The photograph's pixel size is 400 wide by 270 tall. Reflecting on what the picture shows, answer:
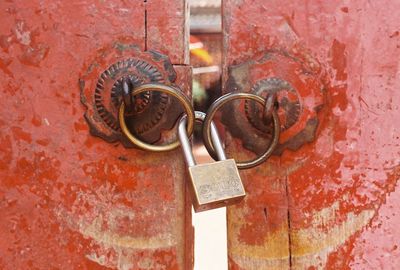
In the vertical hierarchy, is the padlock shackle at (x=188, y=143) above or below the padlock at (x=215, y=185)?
above

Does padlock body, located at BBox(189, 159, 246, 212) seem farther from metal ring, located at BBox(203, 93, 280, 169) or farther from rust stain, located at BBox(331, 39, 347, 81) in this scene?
rust stain, located at BBox(331, 39, 347, 81)

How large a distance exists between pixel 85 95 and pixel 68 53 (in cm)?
6

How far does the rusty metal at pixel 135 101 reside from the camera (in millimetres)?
606

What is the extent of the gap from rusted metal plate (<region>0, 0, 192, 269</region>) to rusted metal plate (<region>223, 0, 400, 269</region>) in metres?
0.10

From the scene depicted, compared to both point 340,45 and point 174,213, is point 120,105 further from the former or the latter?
point 340,45

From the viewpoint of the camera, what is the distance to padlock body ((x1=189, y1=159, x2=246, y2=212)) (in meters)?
0.51

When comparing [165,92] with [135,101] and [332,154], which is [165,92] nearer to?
[135,101]

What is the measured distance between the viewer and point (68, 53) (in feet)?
2.13

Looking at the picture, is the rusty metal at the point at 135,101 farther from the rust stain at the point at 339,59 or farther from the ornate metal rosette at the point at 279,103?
the rust stain at the point at 339,59

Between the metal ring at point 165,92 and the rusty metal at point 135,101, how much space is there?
0.07 feet

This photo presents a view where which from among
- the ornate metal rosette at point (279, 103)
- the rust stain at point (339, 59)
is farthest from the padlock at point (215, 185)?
the rust stain at point (339, 59)

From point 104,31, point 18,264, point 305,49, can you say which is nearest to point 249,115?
point 305,49

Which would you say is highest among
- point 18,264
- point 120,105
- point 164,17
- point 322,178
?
point 164,17

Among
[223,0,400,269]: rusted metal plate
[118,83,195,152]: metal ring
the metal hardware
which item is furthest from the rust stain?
[118,83,195,152]: metal ring
